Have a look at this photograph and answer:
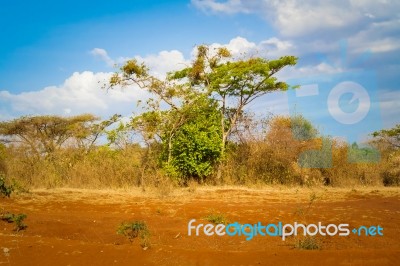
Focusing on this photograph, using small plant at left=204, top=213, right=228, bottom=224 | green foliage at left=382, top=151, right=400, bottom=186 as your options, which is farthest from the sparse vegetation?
small plant at left=204, top=213, right=228, bottom=224

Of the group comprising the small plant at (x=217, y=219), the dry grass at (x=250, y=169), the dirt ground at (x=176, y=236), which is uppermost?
the dry grass at (x=250, y=169)

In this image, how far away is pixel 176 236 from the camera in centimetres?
631

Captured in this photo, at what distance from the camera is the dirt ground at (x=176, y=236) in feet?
16.3

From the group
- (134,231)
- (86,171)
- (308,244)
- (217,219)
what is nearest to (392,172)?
(217,219)

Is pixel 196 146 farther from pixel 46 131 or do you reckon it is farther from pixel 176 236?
pixel 46 131

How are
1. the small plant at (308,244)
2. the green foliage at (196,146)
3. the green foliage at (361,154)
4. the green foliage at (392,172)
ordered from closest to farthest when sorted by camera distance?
the small plant at (308,244), the green foliage at (196,146), the green foliage at (392,172), the green foliage at (361,154)

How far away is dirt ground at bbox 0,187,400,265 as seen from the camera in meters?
4.96

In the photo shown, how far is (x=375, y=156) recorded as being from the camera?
17109 mm

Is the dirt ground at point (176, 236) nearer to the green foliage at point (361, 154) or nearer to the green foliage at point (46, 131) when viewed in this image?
the green foliage at point (361, 154)

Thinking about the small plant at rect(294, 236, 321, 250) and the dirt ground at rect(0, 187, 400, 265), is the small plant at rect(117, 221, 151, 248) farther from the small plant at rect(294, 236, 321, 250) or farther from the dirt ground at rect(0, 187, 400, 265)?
the small plant at rect(294, 236, 321, 250)

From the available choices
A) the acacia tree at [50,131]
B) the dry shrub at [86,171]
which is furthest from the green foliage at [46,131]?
the dry shrub at [86,171]

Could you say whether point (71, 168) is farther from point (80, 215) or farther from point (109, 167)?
point (80, 215)

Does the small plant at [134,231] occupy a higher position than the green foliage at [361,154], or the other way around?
the green foliage at [361,154]

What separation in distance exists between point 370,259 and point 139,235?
11.7 feet
